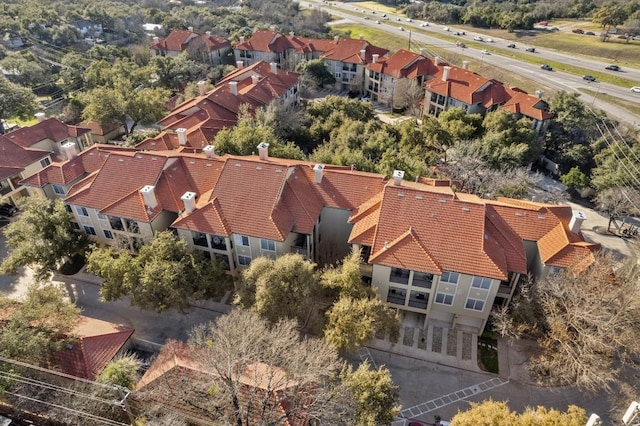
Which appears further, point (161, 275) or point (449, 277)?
point (449, 277)

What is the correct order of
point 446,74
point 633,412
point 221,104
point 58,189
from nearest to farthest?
point 633,412
point 58,189
point 221,104
point 446,74

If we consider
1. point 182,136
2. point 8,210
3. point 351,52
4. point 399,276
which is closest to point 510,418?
point 399,276

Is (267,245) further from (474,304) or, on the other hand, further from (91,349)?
(474,304)

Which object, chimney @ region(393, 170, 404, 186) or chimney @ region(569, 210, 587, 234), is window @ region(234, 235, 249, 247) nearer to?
chimney @ region(393, 170, 404, 186)

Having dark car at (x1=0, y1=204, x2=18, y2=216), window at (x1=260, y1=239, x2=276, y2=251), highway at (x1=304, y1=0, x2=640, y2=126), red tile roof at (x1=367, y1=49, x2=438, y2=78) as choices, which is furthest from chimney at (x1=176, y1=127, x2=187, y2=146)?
highway at (x1=304, y1=0, x2=640, y2=126)

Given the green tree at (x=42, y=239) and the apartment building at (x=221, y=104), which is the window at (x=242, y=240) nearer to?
the green tree at (x=42, y=239)

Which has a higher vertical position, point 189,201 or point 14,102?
point 189,201

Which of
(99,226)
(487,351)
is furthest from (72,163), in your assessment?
(487,351)
